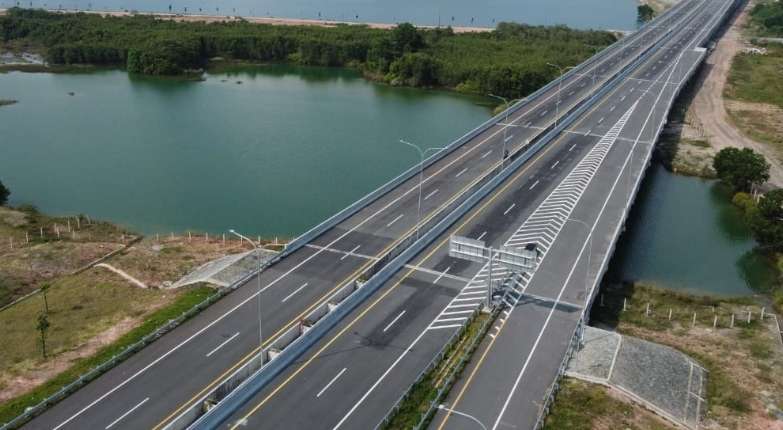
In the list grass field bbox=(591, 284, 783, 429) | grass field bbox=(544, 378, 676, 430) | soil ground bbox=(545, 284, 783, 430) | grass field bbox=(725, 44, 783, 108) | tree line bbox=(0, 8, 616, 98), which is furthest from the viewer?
tree line bbox=(0, 8, 616, 98)

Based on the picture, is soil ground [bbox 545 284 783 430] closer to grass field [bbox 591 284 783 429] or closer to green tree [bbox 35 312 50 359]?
grass field [bbox 591 284 783 429]

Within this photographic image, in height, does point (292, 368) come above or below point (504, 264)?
below

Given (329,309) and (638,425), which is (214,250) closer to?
(329,309)

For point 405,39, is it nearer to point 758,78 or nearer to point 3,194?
point 758,78

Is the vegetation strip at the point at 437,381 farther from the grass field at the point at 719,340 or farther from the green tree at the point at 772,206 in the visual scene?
the green tree at the point at 772,206

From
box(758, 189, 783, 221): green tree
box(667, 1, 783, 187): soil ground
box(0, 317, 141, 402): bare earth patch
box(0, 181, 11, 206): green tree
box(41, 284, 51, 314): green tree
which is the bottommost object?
box(0, 317, 141, 402): bare earth patch

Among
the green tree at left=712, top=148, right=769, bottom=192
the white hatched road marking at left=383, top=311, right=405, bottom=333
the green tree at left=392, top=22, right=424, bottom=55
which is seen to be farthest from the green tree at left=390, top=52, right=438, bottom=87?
the white hatched road marking at left=383, top=311, right=405, bottom=333

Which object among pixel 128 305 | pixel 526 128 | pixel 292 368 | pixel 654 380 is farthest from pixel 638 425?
pixel 526 128
